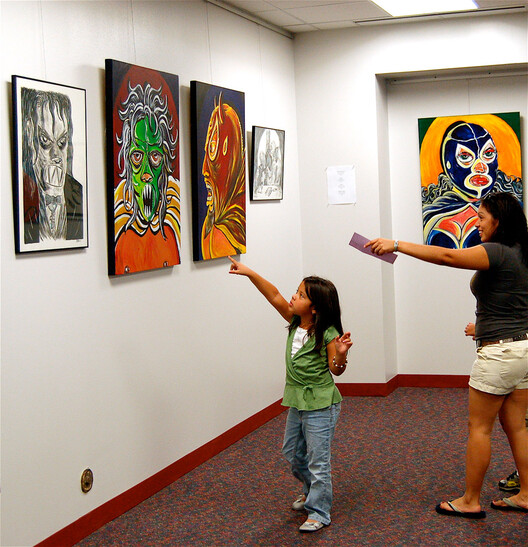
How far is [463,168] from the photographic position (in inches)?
259

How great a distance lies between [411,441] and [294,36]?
11.3ft

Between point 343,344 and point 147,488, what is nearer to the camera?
point 343,344

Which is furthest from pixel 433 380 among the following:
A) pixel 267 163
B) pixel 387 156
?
pixel 267 163

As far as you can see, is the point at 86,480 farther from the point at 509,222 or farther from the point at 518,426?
the point at 509,222

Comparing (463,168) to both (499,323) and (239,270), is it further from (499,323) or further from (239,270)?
(239,270)

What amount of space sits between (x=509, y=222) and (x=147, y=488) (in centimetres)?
237

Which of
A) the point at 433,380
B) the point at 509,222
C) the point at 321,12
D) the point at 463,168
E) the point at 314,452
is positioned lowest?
the point at 433,380

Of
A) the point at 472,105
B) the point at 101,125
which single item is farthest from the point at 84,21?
the point at 472,105

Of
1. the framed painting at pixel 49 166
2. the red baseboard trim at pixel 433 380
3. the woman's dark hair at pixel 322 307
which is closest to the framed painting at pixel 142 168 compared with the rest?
the framed painting at pixel 49 166

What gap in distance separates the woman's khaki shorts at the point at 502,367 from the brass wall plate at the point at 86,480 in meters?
1.93

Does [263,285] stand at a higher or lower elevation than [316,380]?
higher

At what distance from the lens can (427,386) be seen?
6859 mm

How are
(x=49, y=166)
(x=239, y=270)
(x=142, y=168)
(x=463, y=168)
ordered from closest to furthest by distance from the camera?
(x=49, y=166) → (x=239, y=270) → (x=142, y=168) → (x=463, y=168)

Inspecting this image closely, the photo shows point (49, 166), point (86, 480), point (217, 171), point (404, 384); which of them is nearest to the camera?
point (49, 166)
